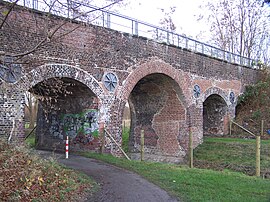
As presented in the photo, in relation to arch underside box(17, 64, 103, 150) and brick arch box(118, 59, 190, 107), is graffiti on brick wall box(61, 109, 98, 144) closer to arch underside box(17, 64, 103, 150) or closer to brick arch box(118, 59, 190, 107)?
arch underside box(17, 64, 103, 150)

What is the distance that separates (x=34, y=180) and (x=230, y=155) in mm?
11604

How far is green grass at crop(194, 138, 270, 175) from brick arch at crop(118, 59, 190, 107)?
112 inches

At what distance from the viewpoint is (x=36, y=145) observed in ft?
52.7

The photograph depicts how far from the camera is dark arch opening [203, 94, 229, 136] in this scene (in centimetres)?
2125

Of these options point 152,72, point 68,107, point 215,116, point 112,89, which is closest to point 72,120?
point 68,107

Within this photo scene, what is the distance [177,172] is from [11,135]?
540 cm

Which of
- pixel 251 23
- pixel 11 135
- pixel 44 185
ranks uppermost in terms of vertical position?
pixel 251 23

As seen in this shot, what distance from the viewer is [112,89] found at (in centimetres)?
1321

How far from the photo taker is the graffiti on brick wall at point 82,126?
13.1m

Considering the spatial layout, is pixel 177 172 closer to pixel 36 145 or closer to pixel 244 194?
pixel 244 194

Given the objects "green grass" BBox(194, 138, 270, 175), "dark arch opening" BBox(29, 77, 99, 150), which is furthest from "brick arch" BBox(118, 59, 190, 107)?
"green grass" BBox(194, 138, 270, 175)

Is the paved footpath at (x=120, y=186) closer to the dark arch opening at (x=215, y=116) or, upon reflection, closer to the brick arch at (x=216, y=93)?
the brick arch at (x=216, y=93)

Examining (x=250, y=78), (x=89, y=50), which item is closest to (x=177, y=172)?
(x=89, y=50)

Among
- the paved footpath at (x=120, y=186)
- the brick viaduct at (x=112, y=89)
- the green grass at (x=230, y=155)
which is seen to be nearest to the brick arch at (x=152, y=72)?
the brick viaduct at (x=112, y=89)
